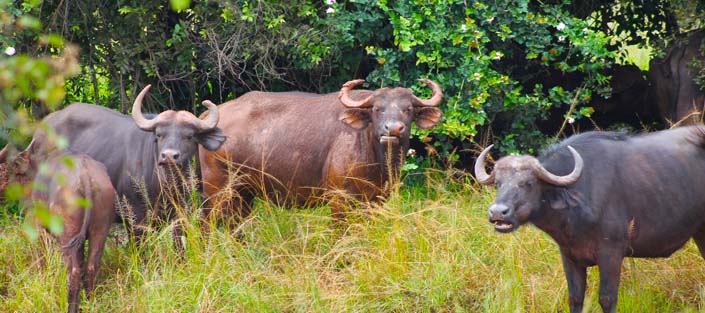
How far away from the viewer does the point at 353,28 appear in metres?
9.41

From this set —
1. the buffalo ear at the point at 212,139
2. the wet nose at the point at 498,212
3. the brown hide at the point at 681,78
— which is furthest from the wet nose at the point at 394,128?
the brown hide at the point at 681,78

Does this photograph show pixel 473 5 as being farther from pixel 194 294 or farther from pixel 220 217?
pixel 194 294

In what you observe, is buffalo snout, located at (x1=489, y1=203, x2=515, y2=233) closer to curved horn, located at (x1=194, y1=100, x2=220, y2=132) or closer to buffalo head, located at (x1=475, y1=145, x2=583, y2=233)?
buffalo head, located at (x1=475, y1=145, x2=583, y2=233)

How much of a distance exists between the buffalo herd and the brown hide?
254 cm

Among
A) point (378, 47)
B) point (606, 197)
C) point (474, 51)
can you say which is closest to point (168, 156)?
point (378, 47)

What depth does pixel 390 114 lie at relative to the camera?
7898 millimetres

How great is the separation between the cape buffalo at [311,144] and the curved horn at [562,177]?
2.01 metres

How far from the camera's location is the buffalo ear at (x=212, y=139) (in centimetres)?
815

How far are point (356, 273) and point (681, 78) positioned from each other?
412 cm

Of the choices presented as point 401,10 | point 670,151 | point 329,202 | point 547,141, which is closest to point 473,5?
point 401,10

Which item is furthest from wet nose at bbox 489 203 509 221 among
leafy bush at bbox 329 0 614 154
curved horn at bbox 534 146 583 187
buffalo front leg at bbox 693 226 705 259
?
Answer: leafy bush at bbox 329 0 614 154

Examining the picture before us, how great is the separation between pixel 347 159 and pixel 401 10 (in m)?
1.61

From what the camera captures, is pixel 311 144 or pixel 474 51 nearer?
pixel 311 144

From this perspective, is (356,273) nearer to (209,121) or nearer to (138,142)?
(209,121)
